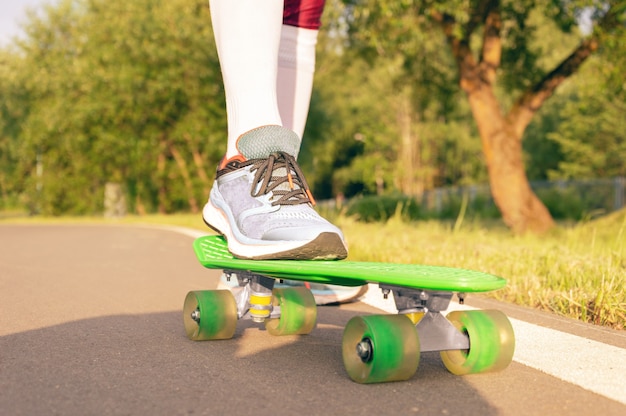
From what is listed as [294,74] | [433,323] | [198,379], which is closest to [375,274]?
[433,323]

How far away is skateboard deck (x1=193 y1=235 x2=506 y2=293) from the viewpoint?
7.17 feet

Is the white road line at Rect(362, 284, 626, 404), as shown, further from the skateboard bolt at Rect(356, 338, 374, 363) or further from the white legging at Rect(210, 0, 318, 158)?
the white legging at Rect(210, 0, 318, 158)

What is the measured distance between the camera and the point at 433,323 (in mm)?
2555

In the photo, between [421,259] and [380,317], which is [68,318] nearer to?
[380,317]

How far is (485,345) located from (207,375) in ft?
2.96

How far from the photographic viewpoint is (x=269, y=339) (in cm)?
335

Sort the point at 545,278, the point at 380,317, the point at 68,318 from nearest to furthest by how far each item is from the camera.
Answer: the point at 380,317
the point at 68,318
the point at 545,278

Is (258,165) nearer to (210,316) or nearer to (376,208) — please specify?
(210,316)

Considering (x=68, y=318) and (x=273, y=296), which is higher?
(x=273, y=296)

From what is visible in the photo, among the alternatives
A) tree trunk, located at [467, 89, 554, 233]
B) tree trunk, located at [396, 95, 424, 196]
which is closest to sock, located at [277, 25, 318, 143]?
tree trunk, located at [467, 89, 554, 233]

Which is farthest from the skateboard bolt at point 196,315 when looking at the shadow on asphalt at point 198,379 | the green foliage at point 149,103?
the green foliage at point 149,103

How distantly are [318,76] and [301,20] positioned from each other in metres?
30.2

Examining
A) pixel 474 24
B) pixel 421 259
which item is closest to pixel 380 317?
pixel 421 259

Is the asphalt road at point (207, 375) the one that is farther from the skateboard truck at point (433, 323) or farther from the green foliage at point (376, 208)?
the green foliage at point (376, 208)
